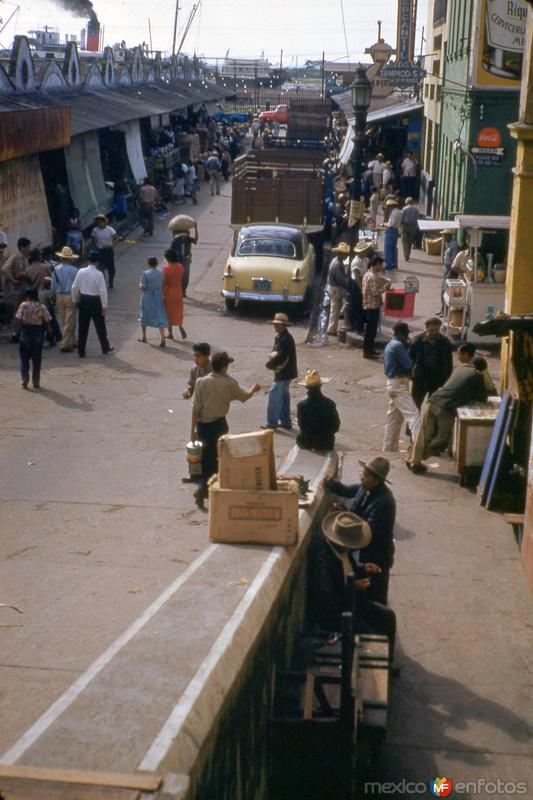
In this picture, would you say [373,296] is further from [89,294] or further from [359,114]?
[359,114]

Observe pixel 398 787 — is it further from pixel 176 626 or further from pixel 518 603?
pixel 518 603

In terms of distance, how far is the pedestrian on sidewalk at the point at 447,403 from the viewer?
544 inches

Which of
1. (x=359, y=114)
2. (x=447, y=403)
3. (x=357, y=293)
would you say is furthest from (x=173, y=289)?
(x=447, y=403)

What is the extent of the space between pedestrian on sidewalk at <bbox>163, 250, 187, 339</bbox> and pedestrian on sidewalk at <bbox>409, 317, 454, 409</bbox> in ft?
22.9

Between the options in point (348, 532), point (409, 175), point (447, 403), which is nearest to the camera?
point (348, 532)

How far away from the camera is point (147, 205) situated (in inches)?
1340

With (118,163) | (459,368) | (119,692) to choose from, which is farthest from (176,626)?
(118,163)

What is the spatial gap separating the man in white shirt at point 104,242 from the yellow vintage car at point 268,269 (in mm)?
2515

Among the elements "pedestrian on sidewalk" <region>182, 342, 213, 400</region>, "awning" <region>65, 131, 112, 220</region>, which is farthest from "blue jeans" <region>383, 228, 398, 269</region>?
"pedestrian on sidewalk" <region>182, 342, 213, 400</region>

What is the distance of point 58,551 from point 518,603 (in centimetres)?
416

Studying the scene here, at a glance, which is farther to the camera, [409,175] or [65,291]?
[409,175]

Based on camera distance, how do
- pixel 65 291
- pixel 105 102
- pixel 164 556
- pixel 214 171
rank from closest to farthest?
pixel 164 556 < pixel 65 291 < pixel 105 102 < pixel 214 171

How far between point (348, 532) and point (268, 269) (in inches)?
655

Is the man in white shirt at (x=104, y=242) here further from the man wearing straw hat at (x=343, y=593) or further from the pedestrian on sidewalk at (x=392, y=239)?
the man wearing straw hat at (x=343, y=593)
